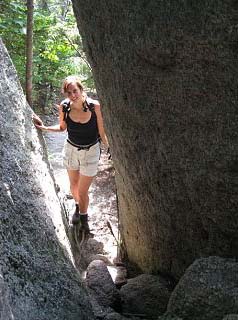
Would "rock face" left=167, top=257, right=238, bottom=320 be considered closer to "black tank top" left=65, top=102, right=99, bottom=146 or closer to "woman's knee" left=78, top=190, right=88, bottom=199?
"black tank top" left=65, top=102, right=99, bottom=146

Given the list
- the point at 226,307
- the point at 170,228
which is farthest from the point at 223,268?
the point at 170,228

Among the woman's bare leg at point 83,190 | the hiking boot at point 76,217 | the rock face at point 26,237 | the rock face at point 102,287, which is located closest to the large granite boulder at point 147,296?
the rock face at point 102,287

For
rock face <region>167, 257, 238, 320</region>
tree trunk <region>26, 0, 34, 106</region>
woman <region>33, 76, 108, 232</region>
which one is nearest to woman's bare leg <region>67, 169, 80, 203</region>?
woman <region>33, 76, 108, 232</region>

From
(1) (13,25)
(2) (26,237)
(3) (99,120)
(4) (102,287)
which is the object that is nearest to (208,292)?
(2) (26,237)

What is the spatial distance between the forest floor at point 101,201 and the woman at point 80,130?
0.40m

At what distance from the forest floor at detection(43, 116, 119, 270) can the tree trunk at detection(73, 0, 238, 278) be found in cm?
245

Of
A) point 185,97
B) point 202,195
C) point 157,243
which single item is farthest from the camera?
point 157,243

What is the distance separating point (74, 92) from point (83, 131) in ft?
2.36

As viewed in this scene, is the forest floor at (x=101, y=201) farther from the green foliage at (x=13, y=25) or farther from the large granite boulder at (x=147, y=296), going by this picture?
the green foliage at (x=13, y=25)

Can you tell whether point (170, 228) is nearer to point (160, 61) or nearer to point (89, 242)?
point (160, 61)

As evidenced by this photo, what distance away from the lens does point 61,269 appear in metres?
4.07

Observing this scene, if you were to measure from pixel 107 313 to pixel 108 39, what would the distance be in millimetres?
2842

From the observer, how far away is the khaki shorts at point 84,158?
23.2 ft

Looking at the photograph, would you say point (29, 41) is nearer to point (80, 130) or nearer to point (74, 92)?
point (74, 92)
